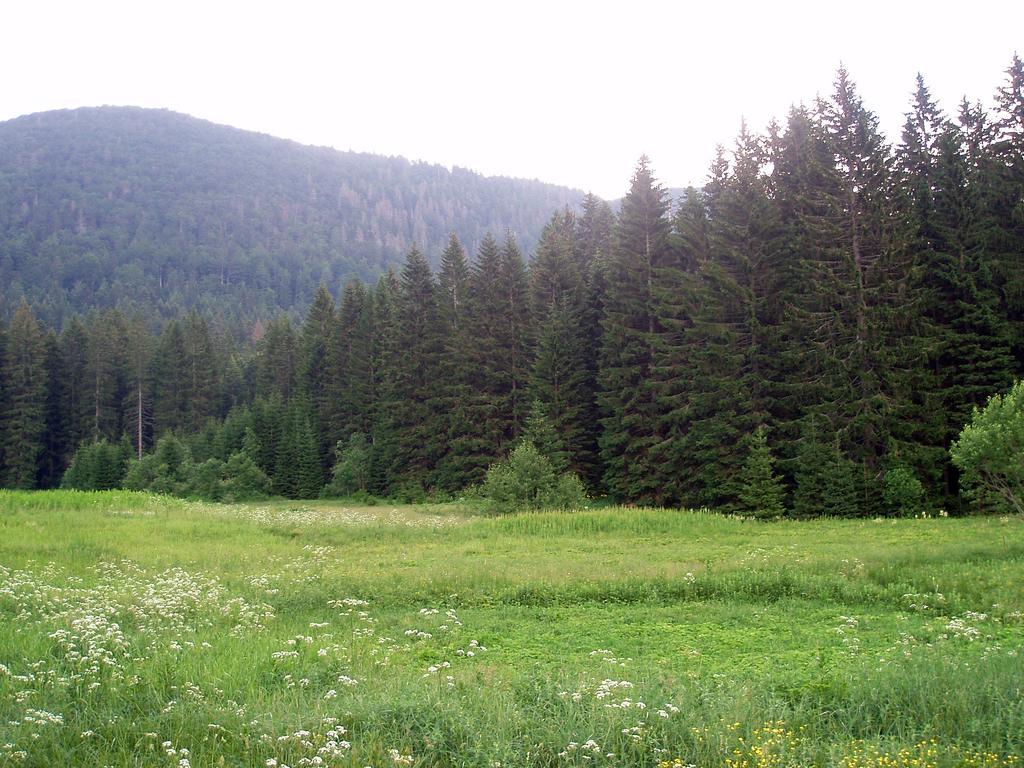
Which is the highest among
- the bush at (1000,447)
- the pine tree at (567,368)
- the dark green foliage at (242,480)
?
the pine tree at (567,368)

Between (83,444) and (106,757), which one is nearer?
(106,757)

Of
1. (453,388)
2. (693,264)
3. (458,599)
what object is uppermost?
(693,264)

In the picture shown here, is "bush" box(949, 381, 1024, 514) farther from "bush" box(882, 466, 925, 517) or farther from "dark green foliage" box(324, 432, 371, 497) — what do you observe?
"dark green foliage" box(324, 432, 371, 497)

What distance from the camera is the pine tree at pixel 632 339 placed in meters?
35.5

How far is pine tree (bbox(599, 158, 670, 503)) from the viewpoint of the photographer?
35.5m

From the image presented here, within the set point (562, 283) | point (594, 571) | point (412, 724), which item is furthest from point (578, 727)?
point (562, 283)

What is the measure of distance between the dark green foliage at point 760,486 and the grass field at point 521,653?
8.05 meters

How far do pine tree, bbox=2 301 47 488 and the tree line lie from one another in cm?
2753

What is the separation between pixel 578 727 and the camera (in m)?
5.92

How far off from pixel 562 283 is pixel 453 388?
978 centimetres

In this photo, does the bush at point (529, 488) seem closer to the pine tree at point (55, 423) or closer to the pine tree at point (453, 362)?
the pine tree at point (453, 362)

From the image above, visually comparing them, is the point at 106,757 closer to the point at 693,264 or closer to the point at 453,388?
the point at 693,264

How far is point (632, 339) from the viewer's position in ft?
122

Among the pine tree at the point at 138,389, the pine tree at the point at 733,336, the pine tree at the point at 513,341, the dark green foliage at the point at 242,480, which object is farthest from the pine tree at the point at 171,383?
the pine tree at the point at 733,336
